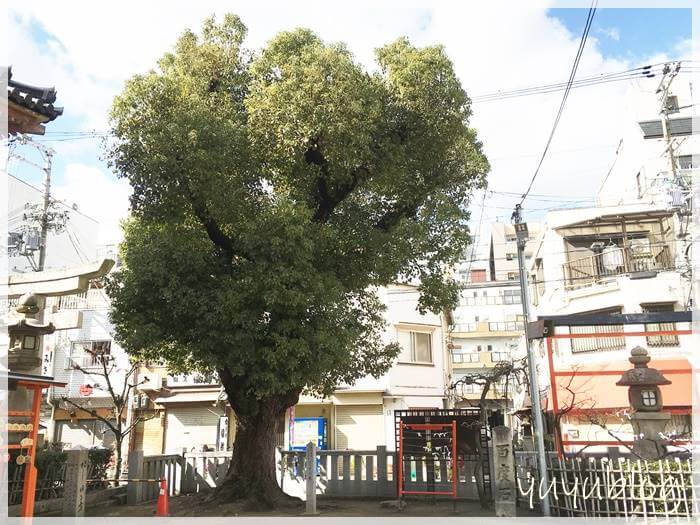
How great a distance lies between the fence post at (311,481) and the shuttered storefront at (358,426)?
1255 cm

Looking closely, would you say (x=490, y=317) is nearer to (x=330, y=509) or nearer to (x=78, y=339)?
(x=78, y=339)

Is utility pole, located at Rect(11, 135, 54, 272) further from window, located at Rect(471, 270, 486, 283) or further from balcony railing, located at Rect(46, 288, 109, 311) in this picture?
window, located at Rect(471, 270, 486, 283)

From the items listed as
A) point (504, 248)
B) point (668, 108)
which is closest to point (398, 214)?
point (668, 108)

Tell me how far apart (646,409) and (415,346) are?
15.8 meters

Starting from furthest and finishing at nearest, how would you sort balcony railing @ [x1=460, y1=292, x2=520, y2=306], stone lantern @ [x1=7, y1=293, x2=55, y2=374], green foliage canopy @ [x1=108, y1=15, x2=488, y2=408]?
balcony railing @ [x1=460, y1=292, x2=520, y2=306]
green foliage canopy @ [x1=108, y1=15, x2=488, y2=408]
stone lantern @ [x1=7, y1=293, x2=55, y2=374]

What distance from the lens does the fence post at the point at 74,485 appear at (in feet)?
42.1

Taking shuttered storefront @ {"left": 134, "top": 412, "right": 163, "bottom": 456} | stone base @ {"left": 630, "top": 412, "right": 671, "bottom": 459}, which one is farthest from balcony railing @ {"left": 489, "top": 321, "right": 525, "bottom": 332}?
stone base @ {"left": 630, "top": 412, "right": 671, "bottom": 459}

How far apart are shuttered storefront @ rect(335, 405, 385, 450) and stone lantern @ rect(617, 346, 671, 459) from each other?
15.0 metres

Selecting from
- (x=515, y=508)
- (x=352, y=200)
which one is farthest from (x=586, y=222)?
(x=515, y=508)

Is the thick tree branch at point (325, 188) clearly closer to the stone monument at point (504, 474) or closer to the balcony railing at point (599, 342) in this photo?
the stone monument at point (504, 474)

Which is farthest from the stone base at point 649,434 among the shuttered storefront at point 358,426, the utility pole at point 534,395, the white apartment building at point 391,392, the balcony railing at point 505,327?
the balcony railing at point 505,327

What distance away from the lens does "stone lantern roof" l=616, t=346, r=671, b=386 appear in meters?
11.9

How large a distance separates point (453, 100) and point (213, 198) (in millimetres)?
5923

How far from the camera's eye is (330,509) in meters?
13.9
